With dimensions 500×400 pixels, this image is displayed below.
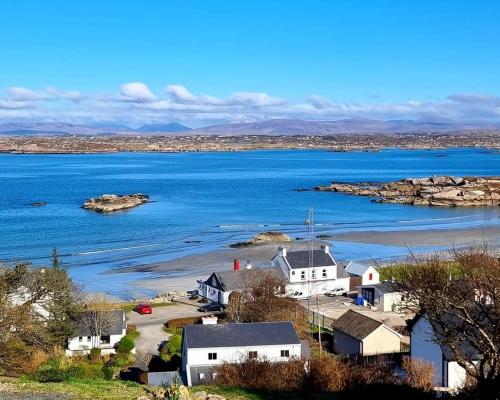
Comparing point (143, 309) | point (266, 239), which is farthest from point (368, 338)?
point (266, 239)

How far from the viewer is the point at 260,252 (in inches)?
2067

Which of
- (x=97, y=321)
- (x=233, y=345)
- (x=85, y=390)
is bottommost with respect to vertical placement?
(x=97, y=321)

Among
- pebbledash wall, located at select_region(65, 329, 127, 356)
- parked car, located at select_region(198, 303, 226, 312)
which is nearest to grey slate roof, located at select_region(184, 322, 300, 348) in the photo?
pebbledash wall, located at select_region(65, 329, 127, 356)

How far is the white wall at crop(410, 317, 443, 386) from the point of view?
20.8 m

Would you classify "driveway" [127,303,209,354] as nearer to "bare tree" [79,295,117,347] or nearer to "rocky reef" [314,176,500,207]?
"bare tree" [79,295,117,347]

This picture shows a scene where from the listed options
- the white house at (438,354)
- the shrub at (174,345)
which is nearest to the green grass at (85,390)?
the white house at (438,354)

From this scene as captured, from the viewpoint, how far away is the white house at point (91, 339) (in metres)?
27.7

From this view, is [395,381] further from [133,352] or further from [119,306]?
[119,306]

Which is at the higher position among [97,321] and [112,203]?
[97,321]

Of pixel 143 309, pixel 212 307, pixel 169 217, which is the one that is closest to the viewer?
pixel 143 309

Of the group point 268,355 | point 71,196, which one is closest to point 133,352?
point 268,355

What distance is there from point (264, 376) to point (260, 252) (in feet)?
114

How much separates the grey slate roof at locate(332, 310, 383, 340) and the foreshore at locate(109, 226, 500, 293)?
1066cm

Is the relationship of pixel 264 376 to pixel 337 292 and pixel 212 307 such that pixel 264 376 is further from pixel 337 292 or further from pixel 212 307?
pixel 337 292
